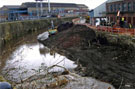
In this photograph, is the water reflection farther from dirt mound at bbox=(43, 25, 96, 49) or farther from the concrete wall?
the concrete wall

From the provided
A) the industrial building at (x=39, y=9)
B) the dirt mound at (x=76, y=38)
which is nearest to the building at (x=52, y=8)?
the industrial building at (x=39, y=9)

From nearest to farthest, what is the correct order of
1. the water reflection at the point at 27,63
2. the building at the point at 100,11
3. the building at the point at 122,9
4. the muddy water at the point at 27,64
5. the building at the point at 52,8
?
the muddy water at the point at 27,64, the water reflection at the point at 27,63, the building at the point at 122,9, the building at the point at 100,11, the building at the point at 52,8

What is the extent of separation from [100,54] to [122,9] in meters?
12.7

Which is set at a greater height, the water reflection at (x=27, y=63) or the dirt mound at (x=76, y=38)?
the dirt mound at (x=76, y=38)

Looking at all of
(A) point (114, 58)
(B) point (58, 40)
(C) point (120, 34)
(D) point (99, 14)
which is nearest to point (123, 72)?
(A) point (114, 58)

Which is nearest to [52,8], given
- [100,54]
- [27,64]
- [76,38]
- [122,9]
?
[122,9]

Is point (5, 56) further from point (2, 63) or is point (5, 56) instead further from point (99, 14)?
point (99, 14)

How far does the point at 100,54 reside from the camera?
24844 mm

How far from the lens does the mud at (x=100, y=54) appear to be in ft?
55.9

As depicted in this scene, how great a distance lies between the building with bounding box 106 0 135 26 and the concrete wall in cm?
2126

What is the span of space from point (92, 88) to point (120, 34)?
1362 centimetres

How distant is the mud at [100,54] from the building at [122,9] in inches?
219

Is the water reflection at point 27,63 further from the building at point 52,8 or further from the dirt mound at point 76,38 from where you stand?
the building at point 52,8

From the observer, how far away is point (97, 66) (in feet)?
66.0
